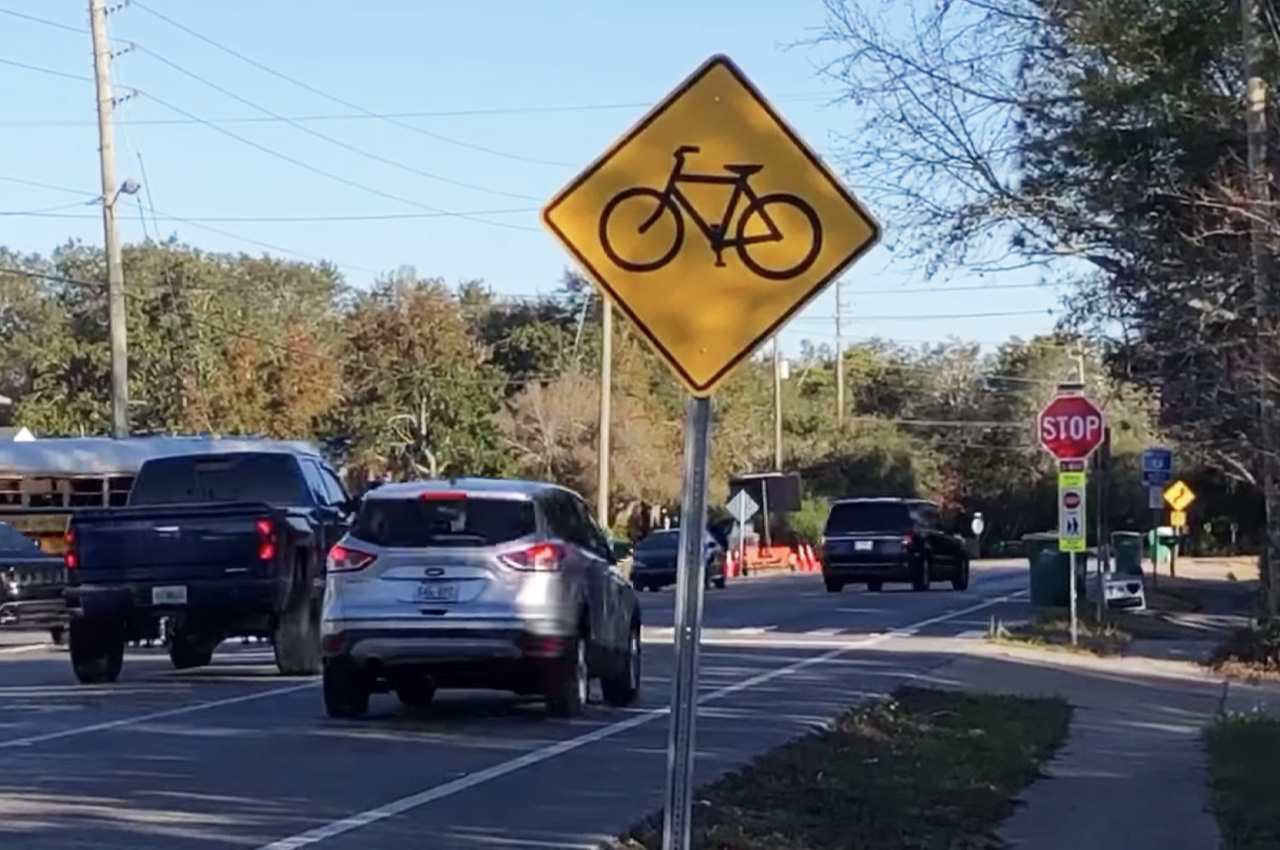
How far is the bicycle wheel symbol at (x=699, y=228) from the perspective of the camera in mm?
8305

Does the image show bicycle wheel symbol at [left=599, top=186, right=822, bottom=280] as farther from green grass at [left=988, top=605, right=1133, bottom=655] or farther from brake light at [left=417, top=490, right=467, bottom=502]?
green grass at [left=988, top=605, right=1133, bottom=655]

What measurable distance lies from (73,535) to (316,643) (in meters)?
2.48

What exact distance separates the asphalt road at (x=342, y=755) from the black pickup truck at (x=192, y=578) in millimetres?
455

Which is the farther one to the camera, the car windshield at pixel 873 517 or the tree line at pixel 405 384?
the tree line at pixel 405 384

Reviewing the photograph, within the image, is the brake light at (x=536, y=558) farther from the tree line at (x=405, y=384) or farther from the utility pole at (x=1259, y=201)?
the tree line at (x=405, y=384)

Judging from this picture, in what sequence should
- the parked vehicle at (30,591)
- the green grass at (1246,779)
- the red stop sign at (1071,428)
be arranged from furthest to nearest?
the red stop sign at (1071,428) → the parked vehicle at (30,591) → the green grass at (1246,779)

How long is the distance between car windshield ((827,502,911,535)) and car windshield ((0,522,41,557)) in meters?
20.1

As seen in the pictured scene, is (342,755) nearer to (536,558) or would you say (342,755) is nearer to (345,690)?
(345,690)

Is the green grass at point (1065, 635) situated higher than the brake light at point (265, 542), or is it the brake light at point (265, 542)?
the brake light at point (265, 542)

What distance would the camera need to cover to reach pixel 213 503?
2105 cm

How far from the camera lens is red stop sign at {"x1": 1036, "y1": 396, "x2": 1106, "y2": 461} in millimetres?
27594

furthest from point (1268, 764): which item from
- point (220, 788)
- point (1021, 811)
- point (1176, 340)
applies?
point (1176, 340)

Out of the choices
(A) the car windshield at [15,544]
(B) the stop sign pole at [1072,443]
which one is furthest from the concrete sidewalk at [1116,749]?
(A) the car windshield at [15,544]

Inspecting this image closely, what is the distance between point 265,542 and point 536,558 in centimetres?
437
